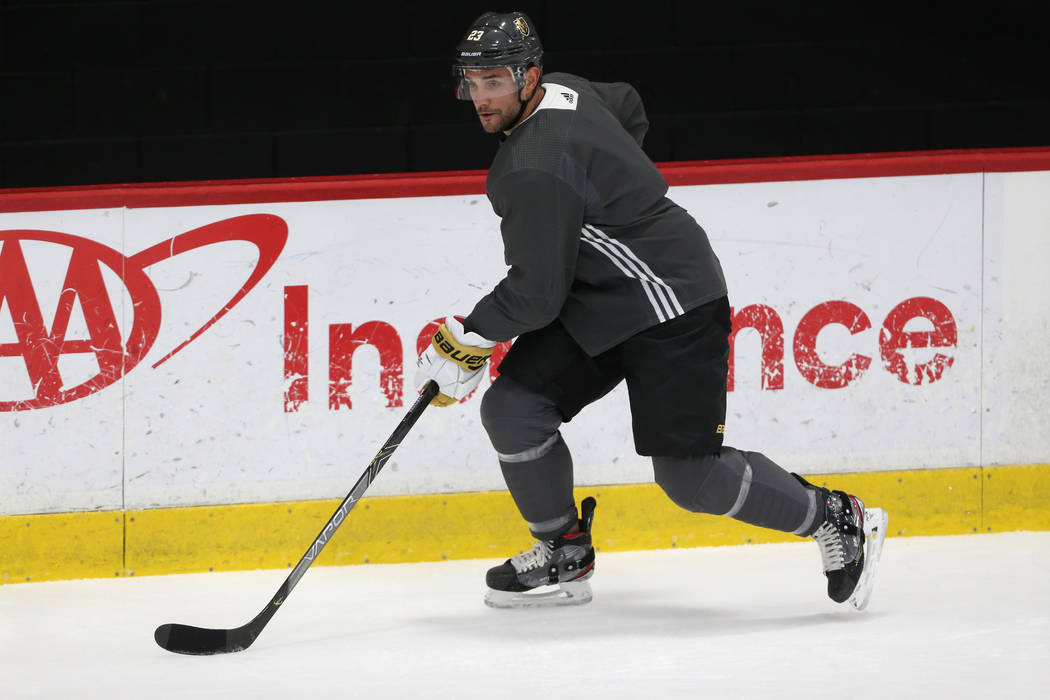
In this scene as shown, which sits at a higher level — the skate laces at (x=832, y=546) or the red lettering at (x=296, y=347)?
the red lettering at (x=296, y=347)

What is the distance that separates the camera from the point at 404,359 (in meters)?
3.05

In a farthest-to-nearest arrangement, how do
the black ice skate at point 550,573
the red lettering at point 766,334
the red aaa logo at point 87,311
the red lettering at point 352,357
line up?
the red lettering at point 766,334, the red lettering at point 352,357, the red aaa logo at point 87,311, the black ice skate at point 550,573

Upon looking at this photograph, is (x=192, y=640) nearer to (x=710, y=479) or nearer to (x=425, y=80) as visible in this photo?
(x=710, y=479)

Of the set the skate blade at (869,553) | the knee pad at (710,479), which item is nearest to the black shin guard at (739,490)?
the knee pad at (710,479)

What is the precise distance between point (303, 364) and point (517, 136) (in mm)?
874

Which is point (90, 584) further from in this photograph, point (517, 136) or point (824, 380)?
point (824, 380)

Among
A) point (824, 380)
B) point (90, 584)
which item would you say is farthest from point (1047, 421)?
point (90, 584)

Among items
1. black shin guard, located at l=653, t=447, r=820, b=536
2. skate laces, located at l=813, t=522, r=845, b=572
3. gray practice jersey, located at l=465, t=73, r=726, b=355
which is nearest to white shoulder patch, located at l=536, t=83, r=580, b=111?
gray practice jersey, located at l=465, t=73, r=726, b=355

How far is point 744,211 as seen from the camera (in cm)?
314

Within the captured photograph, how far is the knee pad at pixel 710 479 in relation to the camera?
249 centimetres

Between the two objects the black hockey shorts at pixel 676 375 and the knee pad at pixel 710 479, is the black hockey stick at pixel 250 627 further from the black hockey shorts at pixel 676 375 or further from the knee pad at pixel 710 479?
the knee pad at pixel 710 479

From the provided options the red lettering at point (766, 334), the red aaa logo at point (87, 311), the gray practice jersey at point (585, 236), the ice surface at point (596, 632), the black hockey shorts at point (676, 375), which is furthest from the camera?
the red lettering at point (766, 334)

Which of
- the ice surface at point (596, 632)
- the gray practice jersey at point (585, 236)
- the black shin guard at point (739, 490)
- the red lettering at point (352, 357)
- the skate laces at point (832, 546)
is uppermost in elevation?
the gray practice jersey at point (585, 236)

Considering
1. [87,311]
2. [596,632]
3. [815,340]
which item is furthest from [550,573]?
[87,311]
